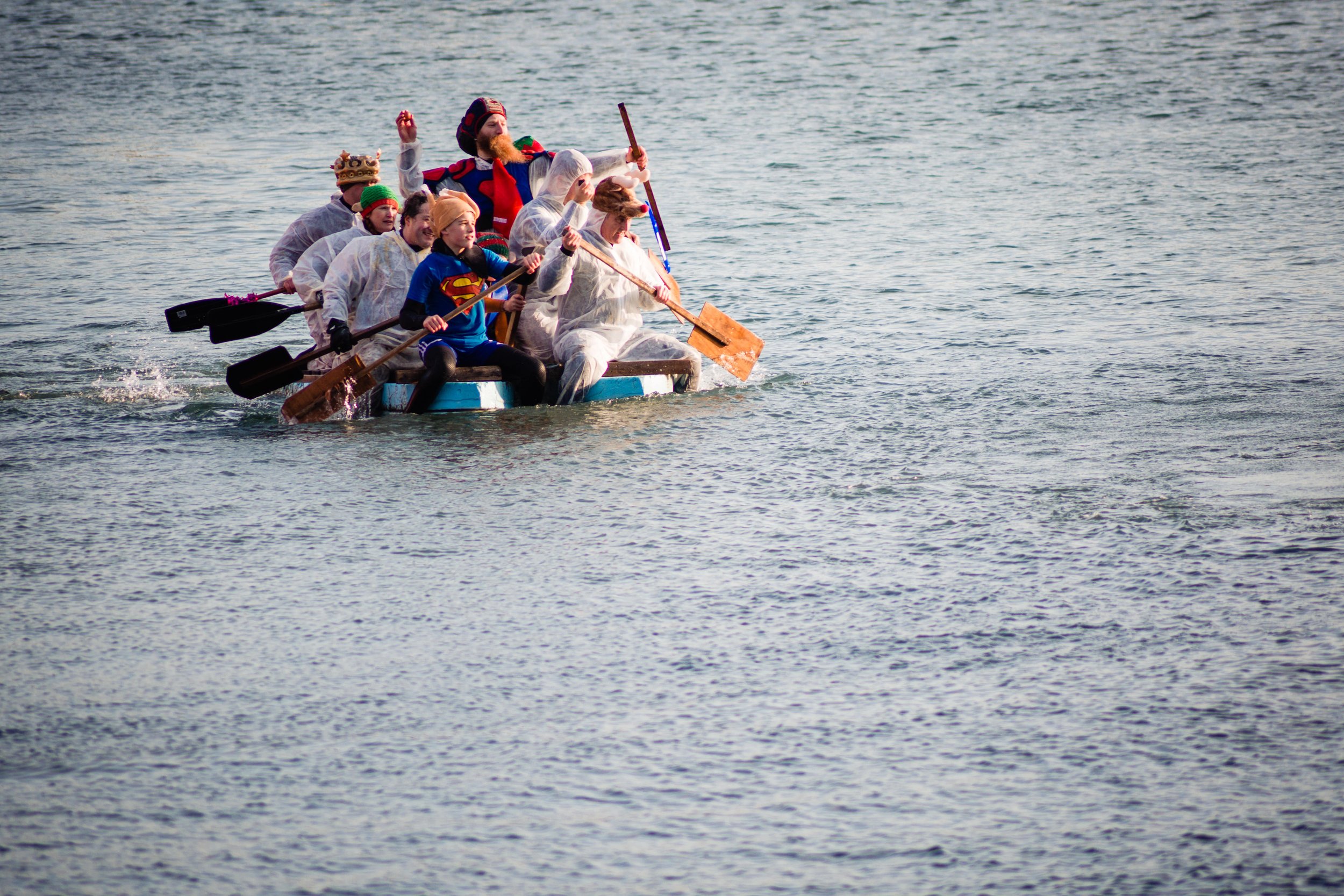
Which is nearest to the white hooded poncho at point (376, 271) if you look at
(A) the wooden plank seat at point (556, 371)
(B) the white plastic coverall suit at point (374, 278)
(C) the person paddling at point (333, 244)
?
(B) the white plastic coverall suit at point (374, 278)

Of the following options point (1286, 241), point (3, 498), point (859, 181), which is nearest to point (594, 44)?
point (859, 181)

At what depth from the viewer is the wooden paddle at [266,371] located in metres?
9.91

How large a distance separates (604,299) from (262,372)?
6.46ft

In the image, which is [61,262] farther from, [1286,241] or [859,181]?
[1286,241]

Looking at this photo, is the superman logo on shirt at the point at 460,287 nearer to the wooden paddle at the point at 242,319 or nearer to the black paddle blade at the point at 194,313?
the wooden paddle at the point at 242,319

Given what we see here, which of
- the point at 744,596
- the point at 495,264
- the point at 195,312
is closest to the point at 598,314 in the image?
the point at 495,264

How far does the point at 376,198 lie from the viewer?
987 centimetres

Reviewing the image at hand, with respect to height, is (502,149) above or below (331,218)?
above

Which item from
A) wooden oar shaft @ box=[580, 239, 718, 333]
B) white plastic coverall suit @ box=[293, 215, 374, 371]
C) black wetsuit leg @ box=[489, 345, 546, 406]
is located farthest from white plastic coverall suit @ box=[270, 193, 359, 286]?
wooden oar shaft @ box=[580, 239, 718, 333]

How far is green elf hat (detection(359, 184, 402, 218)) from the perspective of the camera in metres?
9.85

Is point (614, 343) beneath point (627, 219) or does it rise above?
beneath

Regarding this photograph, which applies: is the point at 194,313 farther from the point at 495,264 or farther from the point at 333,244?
the point at 495,264

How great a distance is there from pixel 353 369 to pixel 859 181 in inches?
464

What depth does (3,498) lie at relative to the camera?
8062 mm
